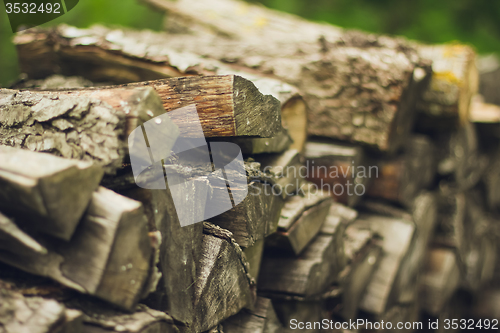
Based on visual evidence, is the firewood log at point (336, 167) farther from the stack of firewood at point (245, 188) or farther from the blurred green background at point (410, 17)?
the blurred green background at point (410, 17)

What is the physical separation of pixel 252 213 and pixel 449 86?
5.76 ft

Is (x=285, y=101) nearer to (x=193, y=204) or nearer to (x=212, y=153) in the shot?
(x=212, y=153)

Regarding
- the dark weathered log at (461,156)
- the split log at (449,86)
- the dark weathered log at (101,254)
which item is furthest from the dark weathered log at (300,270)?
the dark weathered log at (461,156)

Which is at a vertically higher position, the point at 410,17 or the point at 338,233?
the point at 410,17

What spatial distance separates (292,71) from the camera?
1736 mm

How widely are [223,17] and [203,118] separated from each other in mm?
2403

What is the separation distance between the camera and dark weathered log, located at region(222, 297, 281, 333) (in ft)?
3.45

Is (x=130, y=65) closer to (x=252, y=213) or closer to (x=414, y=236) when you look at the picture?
(x=252, y=213)

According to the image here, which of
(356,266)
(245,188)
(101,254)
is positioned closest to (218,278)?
(245,188)

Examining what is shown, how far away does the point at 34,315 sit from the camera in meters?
0.59

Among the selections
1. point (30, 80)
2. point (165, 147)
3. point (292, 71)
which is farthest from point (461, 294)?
point (30, 80)

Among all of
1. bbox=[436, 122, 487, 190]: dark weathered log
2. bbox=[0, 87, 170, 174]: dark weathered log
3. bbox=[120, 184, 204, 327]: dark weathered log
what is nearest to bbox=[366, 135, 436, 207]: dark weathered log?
bbox=[436, 122, 487, 190]: dark weathered log

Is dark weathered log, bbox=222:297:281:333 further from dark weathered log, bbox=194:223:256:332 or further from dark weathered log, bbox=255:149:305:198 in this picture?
dark weathered log, bbox=255:149:305:198

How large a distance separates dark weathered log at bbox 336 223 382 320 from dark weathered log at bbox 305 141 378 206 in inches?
7.6
